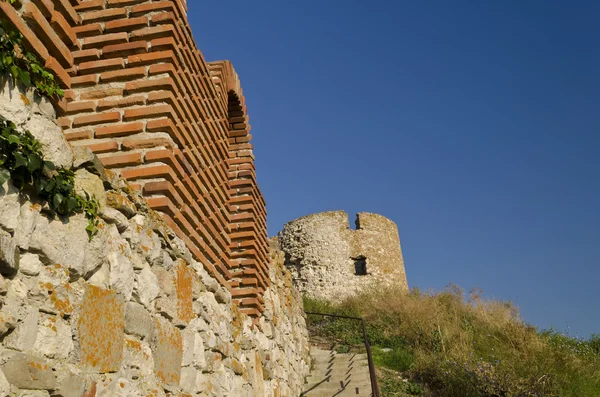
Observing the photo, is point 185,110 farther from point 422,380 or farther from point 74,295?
point 422,380

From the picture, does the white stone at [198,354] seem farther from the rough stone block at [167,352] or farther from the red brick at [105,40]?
the red brick at [105,40]

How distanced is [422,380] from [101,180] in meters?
8.64

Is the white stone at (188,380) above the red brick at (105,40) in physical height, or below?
below

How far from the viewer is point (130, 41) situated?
375cm

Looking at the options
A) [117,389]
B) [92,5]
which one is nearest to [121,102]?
[92,5]

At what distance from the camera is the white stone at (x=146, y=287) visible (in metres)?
2.87

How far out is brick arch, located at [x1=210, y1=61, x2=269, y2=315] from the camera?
543 cm

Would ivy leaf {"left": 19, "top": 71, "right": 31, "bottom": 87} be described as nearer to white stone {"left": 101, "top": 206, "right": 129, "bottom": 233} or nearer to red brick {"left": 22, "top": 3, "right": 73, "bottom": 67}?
red brick {"left": 22, "top": 3, "right": 73, "bottom": 67}

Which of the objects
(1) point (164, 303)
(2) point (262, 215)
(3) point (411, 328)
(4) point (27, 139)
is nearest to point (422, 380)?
(3) point (411, 328)

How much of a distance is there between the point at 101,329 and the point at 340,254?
1801 centimetres

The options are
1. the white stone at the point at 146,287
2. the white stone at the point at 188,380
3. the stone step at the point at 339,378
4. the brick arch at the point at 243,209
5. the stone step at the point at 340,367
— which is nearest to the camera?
the white stone at the point at 146,287

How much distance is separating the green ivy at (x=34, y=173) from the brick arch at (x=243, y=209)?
2994 mm

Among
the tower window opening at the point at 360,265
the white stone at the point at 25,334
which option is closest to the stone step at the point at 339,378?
the white stone at the point at 25,334

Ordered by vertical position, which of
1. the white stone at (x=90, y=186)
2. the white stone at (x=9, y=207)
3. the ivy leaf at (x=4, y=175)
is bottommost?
the white stone at (x=9, y=207)
